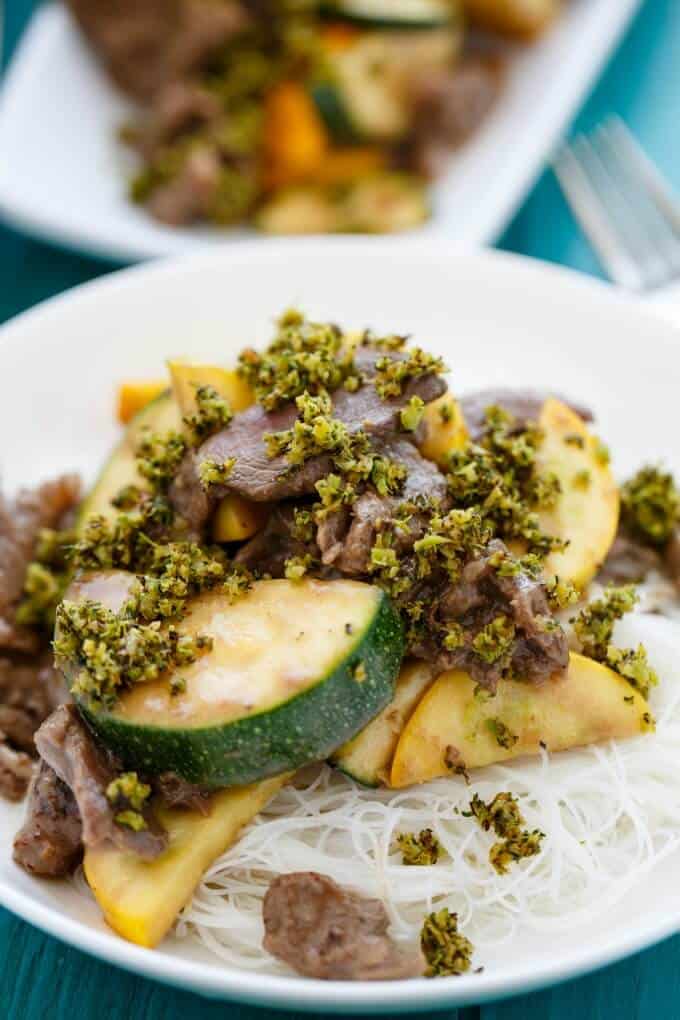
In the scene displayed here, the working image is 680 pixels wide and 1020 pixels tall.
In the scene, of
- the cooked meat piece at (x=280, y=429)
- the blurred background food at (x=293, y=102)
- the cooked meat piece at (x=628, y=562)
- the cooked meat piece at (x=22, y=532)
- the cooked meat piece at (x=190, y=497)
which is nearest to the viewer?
the cooked meat piece at (x=280, y=429)

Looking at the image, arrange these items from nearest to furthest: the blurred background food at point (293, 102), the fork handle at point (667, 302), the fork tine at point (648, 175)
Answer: the fork handle at point (667, 302)
the fork tine at point (648, 175)
the blurred background food at point (293, 102)

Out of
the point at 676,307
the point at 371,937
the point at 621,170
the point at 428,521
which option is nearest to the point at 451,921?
the point at 371,937

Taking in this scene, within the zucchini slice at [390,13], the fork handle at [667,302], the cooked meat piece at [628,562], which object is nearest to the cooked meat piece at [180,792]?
the cooked meat piece at [628,562]

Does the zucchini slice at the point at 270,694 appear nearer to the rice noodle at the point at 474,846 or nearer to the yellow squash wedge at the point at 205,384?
the rice noodle at the point at 474,846

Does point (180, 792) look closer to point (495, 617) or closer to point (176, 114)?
point (495, 617)

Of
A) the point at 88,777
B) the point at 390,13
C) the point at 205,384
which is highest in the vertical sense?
Answer: the point at 390,13

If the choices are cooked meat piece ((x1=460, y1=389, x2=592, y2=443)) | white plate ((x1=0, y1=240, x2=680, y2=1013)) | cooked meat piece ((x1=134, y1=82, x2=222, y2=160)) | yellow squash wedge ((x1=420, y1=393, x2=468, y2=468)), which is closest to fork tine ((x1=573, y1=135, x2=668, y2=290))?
white plate ((x1=0, y1=240, x2=680, y2=1013))

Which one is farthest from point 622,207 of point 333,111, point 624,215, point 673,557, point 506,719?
point 506,719

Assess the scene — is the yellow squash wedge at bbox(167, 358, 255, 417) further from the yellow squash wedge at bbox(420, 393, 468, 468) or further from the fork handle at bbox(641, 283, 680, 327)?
the fork handle at bbox(641, 283, 680, 327)
